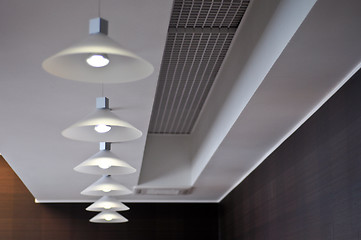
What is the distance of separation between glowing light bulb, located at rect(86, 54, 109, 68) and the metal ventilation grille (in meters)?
1.81

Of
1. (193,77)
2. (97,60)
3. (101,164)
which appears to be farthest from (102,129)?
(193,77)

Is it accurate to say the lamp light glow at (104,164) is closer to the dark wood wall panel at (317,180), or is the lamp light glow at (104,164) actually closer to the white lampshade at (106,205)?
the dark wood wall panel at (317,180)

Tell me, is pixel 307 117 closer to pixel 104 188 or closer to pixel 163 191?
pixel 104 188

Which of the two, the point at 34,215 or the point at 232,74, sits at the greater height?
the point at 232,74

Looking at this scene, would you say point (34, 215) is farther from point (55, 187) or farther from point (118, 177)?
point (118, 177)

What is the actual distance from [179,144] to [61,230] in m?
2.30

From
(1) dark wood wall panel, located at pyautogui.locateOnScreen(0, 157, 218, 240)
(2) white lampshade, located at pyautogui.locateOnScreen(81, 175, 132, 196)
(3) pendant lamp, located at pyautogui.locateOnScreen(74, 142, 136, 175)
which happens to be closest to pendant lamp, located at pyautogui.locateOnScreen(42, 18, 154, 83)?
(3) pendant lamp, located at pyautogui.locateOnScreen(74, 142, 136, 175)

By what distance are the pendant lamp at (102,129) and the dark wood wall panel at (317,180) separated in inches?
57.3

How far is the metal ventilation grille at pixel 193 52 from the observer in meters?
4.14

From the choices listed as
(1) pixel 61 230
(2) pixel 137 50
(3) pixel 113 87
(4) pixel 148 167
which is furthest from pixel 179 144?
(2) pixel 137 50

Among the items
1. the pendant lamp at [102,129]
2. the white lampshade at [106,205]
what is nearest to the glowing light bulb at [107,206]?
the white lampshade at [106,205]

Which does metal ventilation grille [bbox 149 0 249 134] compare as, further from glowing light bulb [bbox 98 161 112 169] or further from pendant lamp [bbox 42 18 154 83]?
pendant lamp [bbox 42 18 154 83]

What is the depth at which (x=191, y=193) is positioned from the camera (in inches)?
341

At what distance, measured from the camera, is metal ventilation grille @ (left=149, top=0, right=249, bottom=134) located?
13.6 ft
